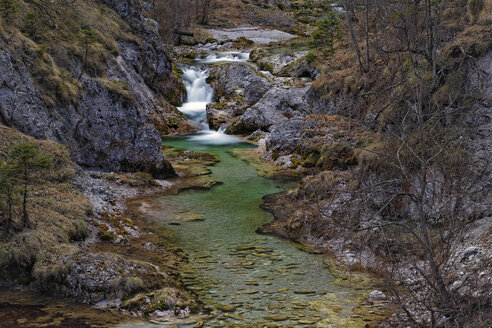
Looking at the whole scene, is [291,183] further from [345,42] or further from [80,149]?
[345,42]

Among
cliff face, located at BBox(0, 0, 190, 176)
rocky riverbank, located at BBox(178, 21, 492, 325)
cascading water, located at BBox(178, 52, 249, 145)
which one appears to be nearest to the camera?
rocky riverbank, located at BBox(178, 21, 492, 325)

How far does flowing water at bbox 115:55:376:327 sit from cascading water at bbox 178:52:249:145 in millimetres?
9511

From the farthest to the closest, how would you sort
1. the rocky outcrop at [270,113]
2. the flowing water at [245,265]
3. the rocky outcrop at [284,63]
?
the rocky outcrop at [284,63]
the rocky outcrop at [270,113]
the flowing water at [245,265]

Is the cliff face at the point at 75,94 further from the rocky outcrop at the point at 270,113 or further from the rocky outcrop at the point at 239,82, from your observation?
the rocky outcrop at the point at 239,82

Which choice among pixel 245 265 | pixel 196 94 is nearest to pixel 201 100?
pixel 196 94

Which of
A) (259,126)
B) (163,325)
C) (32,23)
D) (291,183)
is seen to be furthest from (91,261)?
(259,126)

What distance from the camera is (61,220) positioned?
10.7m

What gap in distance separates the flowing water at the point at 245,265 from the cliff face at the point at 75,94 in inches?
135

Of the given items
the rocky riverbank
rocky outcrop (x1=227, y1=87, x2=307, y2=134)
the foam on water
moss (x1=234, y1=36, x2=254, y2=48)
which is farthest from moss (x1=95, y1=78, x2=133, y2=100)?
moss (x1=234, y1=36, x2=254, y2=48)

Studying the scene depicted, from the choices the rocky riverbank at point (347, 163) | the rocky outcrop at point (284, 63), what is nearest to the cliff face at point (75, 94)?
the rocky riverbank at point (347, 163)

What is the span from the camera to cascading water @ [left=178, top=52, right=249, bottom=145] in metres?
27.6

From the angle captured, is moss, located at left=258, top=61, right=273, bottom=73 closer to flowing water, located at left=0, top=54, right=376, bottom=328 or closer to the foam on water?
the foam on water

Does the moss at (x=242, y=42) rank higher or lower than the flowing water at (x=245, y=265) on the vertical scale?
higher

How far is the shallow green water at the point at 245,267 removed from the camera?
7.82 metres
